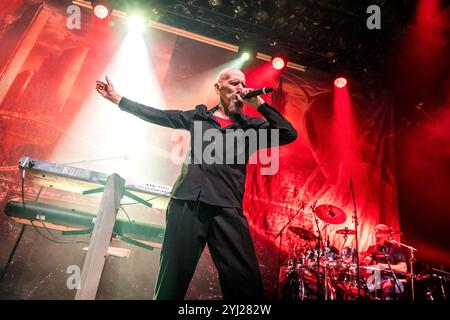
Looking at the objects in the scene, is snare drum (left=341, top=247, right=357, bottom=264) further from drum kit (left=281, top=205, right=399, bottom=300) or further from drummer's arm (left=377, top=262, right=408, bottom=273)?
drummer's arm (left=377, top=262, right=408, bottom=273)

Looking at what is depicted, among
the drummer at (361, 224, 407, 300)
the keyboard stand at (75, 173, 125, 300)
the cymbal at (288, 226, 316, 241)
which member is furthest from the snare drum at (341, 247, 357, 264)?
the keyboard stand at (75, 173, 125, 300)

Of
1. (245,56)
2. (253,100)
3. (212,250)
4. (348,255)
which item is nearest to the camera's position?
(212,250)

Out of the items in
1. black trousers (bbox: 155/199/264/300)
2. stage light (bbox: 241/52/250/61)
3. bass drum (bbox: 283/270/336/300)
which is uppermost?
stage light (bbox: 241/52/250/61)

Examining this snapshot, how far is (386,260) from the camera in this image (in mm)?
4898

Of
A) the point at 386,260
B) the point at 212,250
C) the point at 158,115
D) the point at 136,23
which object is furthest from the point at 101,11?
the point at 386,260

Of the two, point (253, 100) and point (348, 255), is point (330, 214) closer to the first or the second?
point (348, 255)

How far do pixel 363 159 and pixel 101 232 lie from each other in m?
5.66

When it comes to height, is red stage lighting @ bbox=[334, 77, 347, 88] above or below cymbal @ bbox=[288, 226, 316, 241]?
above

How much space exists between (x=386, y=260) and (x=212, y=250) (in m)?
4.34

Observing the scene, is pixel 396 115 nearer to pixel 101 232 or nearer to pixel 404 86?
pixel 404 86

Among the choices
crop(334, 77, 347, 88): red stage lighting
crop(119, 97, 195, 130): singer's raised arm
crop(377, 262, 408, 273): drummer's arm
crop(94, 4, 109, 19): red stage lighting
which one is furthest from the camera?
crop(334, 77, 347, 88): red stage lighting

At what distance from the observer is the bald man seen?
1718 millimetres

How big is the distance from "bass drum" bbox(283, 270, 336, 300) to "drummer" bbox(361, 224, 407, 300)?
0.85 m
